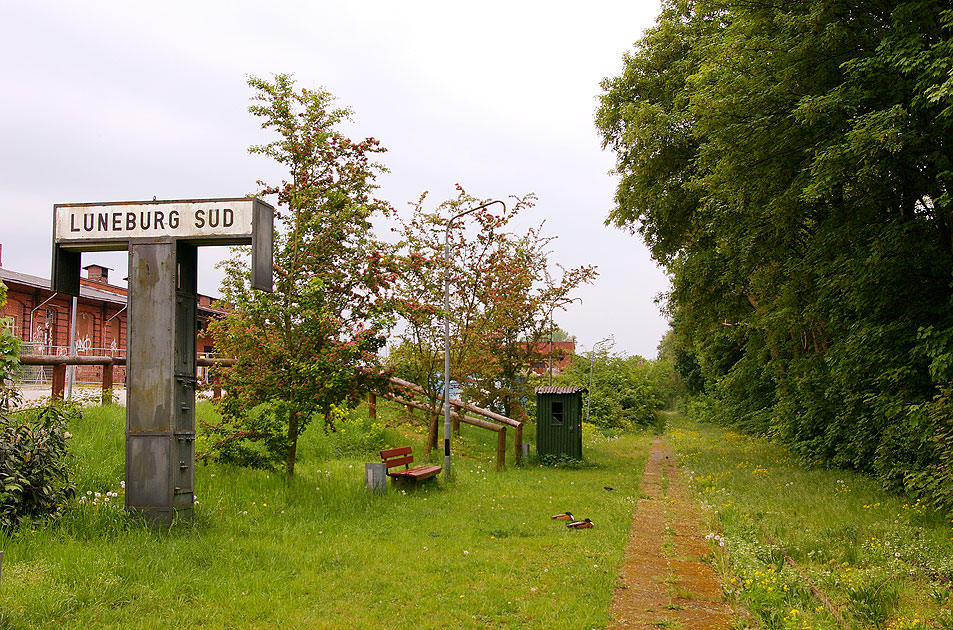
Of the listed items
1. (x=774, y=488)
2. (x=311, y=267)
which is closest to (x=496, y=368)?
(x=774, y=488)

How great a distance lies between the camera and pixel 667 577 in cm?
744

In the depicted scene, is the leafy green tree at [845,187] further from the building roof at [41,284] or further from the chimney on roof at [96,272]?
the chimney on roof at [96,272]

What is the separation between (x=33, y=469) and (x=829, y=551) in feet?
28.8

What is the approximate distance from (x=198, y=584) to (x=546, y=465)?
42.8 ft

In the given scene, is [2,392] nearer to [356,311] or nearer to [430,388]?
[356,311]

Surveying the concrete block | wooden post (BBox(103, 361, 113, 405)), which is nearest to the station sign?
the concrete block

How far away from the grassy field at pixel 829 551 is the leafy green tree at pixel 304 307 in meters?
6.13

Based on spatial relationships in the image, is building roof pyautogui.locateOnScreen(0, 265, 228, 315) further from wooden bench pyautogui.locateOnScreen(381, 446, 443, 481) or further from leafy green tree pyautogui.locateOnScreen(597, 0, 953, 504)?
leafy green tree pyautogui.locateOnScreen(597, 0, 953, 504)

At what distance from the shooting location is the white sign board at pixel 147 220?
8078 mm

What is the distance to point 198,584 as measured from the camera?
20.0 ft

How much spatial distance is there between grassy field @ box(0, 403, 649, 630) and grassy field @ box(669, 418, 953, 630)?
1.39m

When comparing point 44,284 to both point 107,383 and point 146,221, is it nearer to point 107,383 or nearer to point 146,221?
point 107,383

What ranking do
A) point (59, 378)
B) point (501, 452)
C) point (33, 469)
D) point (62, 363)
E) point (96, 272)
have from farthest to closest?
point (96, 272) < point (501, 452) < point (59, 378) < point (62, 363) < point (33, 469)

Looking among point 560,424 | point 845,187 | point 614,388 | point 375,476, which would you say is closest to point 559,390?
point 560,424
